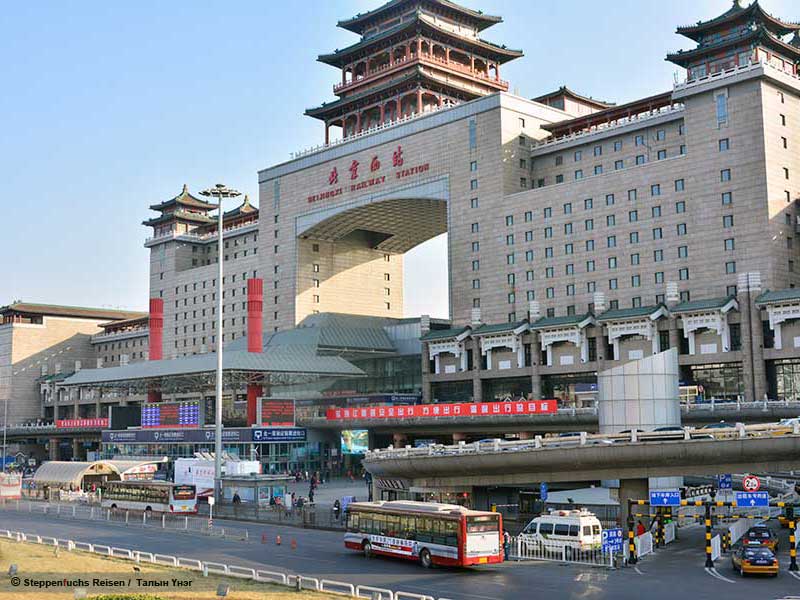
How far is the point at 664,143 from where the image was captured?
102m

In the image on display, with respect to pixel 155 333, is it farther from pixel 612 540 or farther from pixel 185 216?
pixel 612 540

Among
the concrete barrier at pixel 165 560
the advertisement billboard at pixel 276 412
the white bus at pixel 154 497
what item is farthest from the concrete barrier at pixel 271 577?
the advertisement billboard at pixel 276 412

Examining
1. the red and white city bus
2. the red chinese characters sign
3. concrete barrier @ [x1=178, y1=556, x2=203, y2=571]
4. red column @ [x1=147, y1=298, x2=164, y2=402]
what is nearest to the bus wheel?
the red and white city bus

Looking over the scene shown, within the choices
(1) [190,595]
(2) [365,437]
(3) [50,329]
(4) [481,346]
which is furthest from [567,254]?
(3) [50,329]

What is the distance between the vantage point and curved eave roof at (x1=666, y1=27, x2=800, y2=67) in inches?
3639

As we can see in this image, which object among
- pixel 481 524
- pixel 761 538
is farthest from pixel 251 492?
pixel 761 538

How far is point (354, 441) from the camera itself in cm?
10156

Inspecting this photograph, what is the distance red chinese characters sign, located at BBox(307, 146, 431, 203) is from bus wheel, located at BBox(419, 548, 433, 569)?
255 feet

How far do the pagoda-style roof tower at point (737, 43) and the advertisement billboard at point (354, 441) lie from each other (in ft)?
165

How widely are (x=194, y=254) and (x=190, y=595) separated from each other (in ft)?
468

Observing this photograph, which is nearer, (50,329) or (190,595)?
(190,595)

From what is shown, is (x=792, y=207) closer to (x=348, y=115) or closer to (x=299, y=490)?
(x=299, y=490)

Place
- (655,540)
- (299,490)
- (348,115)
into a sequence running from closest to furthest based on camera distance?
(655,540) < (299,490) < (348,115)

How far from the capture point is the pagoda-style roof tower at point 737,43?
93.2m
